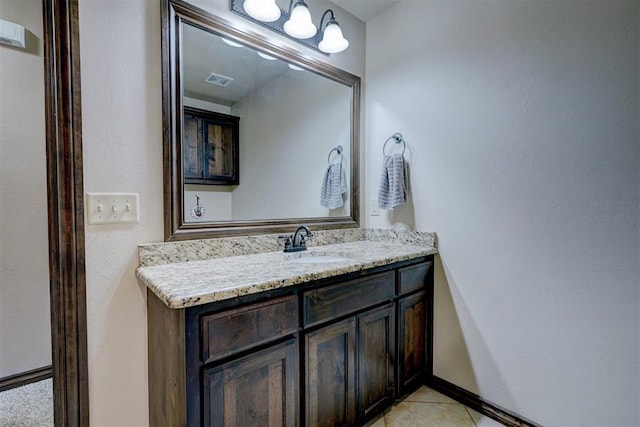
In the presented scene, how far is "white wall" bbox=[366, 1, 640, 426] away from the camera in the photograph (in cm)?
120

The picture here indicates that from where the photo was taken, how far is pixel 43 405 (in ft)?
5.20

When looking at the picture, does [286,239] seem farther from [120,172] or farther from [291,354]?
[120,172]

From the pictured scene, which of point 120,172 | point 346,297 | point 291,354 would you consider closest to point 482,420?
point 346,297

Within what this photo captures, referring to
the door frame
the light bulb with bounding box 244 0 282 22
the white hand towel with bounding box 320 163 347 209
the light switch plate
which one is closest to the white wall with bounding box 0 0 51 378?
the door frame


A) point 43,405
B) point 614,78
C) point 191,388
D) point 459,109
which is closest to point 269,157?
point 459,109

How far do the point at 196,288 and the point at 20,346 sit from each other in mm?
1722

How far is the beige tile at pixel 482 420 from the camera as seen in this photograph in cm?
149

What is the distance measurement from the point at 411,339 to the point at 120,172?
65.1 inches

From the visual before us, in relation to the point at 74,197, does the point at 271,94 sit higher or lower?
higher

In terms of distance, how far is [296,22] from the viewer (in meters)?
1.60

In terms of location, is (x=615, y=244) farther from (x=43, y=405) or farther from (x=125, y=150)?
(x=43, y=405)

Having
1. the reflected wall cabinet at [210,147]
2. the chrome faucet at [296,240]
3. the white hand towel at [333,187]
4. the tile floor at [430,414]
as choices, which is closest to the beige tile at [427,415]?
the tile floor at [430,414]

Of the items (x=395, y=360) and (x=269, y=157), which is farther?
(x=269, y=157)

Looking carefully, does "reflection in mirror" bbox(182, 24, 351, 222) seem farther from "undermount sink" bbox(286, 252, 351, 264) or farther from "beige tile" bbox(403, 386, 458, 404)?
"beige tile" bbox(403, 386, 458, 404)
